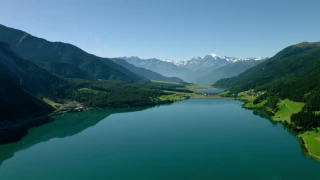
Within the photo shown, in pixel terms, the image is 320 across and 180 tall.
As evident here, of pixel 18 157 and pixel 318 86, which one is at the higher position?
pixel 318 86

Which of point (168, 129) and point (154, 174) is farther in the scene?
point (168, 129)

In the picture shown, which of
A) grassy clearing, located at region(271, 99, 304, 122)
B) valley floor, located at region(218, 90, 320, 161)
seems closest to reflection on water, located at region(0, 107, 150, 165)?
valley floor, located at region(218, 90, 320, 161)

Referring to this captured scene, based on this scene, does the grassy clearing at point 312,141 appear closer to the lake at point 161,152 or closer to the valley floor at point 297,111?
Result: the valley floor at point 297,111

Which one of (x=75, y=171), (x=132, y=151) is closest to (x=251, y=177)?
(x=132, y=151)

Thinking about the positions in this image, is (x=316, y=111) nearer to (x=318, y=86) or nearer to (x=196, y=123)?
(x=318, y=86)

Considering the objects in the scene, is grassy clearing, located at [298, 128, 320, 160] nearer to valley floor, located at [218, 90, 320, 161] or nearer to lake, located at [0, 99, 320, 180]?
valley floor, located at [218, 90, 320, 161]

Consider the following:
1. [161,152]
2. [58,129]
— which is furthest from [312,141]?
[58,129]

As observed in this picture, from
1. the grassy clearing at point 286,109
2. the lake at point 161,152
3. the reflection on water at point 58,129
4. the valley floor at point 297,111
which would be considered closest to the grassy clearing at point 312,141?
the valley floor at point 297,111
